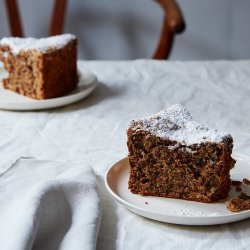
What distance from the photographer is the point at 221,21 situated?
9.48 ft

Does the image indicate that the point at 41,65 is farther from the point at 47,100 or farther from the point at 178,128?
the point at 178,128

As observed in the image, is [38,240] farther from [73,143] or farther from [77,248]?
[73,143]

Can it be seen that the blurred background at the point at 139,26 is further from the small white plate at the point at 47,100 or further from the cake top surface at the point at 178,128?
the cake top surface at the point at 178,128

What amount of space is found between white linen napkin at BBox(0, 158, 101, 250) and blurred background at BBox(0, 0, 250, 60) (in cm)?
188

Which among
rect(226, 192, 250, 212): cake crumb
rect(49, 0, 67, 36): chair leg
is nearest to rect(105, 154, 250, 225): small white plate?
rect(226, 192, 250, 212): cake crumb

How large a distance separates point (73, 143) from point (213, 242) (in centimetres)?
53

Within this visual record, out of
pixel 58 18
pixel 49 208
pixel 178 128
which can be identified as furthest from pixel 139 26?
pixel 49 208

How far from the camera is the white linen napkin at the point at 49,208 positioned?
86 cm

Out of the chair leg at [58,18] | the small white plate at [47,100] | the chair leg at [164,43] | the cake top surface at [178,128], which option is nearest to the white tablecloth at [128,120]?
the small white plate at [47,100]

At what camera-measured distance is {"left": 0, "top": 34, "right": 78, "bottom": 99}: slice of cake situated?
161cm

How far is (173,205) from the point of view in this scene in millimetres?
982

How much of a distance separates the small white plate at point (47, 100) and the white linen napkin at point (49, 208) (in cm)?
43

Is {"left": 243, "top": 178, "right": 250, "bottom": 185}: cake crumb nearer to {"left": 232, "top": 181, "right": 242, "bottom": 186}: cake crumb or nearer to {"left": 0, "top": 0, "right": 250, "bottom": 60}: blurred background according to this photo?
{"left": 232, "top": 181, "right": 242, "bottom": 186}: cake crumb

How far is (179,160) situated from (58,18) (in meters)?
1.75
